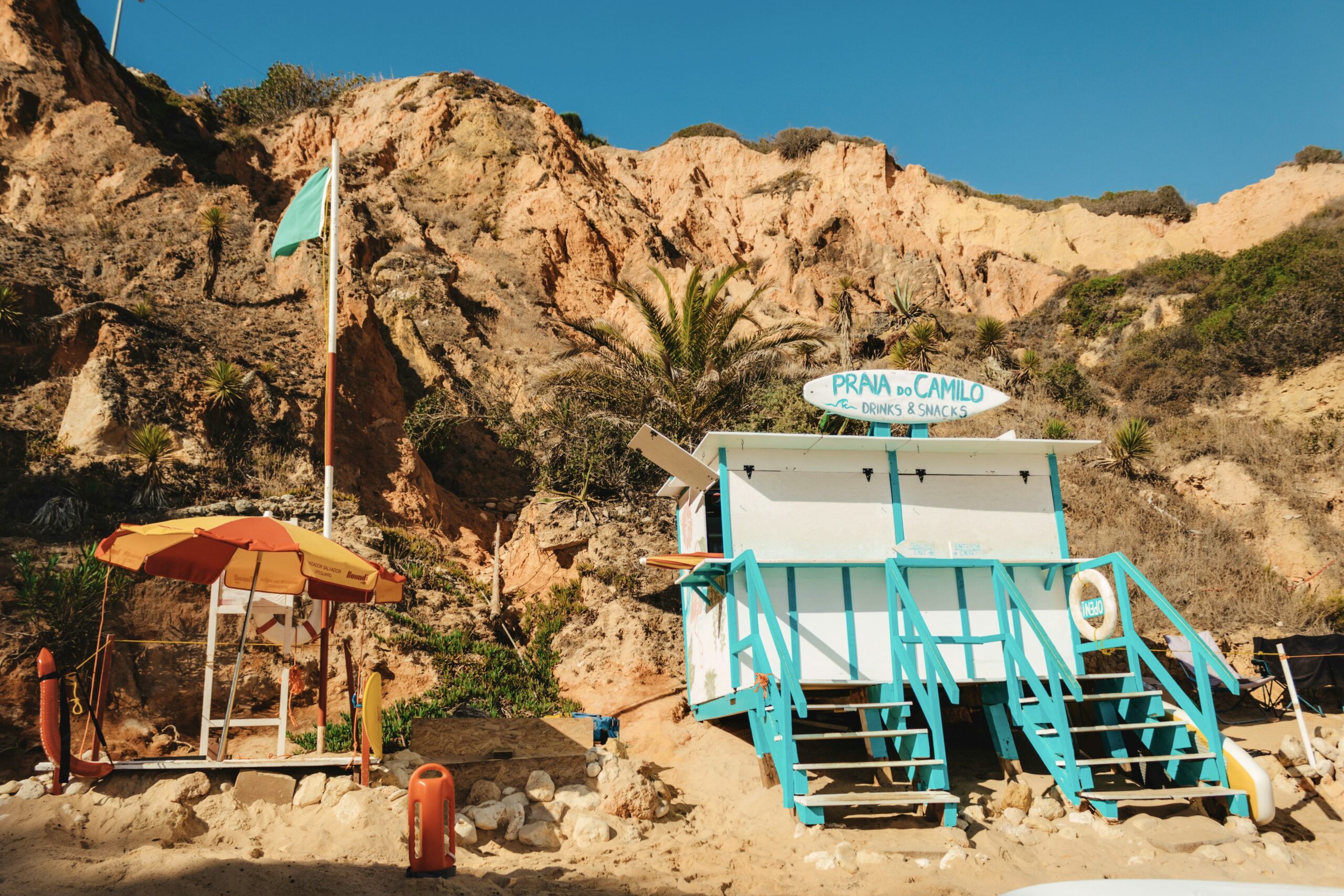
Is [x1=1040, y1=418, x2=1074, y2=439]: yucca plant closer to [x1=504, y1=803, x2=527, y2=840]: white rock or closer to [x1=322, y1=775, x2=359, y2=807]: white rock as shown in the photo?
[x1=504, y1=803, x2=527, y2=840]: white rock

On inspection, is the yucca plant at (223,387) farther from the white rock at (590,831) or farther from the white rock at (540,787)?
the white rock at (590,831)

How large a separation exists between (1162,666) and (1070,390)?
72.5 feet

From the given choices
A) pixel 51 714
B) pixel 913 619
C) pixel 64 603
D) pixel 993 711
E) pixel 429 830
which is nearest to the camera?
pixel 429 830

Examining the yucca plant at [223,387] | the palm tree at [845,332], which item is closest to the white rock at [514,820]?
the yucca plant at [223,387]

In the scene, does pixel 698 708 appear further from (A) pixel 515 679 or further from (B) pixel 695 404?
Answer: (B) pixel 695 404

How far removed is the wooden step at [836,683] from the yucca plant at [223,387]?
1392cm

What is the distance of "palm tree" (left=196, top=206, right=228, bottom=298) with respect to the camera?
22031 millimetres

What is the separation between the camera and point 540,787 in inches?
346

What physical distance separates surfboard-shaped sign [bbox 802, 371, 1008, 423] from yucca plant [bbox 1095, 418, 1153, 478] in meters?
13.5

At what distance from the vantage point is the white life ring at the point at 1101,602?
984 centimetres

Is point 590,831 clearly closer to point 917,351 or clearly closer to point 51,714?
point 51,714

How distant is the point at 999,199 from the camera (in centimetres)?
5419

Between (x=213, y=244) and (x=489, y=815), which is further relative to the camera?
(x=213, y=244)

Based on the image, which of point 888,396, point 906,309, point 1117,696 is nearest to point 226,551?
point 888,396
